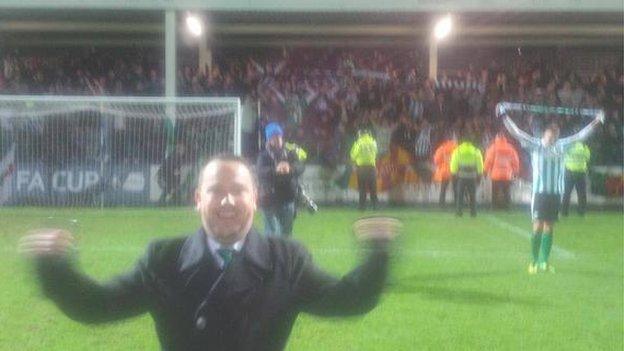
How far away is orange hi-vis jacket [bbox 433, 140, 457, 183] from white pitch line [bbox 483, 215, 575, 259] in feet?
5.92

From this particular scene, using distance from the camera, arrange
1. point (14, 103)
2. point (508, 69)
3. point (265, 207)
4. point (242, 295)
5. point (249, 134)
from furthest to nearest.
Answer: point (508, 69) < point (249, 134) < point (14, 103) < point (265, 207) < point (242, 295)

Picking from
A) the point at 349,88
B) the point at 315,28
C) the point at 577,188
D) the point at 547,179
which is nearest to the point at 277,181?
the point at 547,179

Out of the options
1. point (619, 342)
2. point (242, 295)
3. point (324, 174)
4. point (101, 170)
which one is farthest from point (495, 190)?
point (242, 295)

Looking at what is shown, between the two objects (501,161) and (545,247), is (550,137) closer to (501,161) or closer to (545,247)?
(545,247)

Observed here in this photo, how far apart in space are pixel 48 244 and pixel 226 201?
0.58m

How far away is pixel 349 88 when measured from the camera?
1176 inches

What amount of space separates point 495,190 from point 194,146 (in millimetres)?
6411

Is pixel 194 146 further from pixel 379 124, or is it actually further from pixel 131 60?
pixel 131 60

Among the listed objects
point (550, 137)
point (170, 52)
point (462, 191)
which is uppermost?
point (170, 52)

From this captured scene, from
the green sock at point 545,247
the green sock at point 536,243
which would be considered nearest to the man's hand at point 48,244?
the green sock at point 545,247

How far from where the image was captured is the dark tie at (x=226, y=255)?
138 inches

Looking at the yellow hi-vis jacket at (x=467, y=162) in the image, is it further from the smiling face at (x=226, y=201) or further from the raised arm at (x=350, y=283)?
the smiling face at (x=226, y=201)

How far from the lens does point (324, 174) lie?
24.9 meters

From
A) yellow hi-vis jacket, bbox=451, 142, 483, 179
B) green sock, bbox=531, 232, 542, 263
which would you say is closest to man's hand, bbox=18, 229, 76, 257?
green sock, bbox=531, 232, 542, 263
